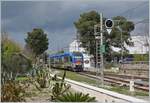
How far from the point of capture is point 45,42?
73562mm

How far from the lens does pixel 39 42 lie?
250ft

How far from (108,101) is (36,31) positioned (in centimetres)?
5622

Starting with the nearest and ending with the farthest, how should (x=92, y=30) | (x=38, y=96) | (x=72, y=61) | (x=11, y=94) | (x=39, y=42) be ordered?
(x=11, y=94), (x=38, y=96), (x=72, y=61), (x=92, y=30), (x=39, y=42)

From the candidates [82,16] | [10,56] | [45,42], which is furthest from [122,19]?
[10,56]

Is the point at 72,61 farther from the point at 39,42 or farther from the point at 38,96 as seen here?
the point at 38,96

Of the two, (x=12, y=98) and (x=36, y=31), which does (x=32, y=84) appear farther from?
(x=36, y=31)

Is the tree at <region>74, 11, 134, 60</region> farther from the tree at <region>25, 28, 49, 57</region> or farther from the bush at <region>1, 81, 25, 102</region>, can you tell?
the bush at <region>1, 81, 25, 102</region>

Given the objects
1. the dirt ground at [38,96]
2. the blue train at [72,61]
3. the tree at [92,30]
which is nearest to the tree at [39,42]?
the tree at [92,30]

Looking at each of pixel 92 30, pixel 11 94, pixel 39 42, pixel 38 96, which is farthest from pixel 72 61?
pixel 11 94

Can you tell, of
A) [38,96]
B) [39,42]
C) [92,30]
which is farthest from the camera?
[39,42]

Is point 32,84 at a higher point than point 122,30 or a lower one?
lower

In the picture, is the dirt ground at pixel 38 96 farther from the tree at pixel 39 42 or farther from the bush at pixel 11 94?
the tree at pixel 39 42

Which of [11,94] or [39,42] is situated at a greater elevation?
[39,42]

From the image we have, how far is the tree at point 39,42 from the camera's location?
2803 inches
